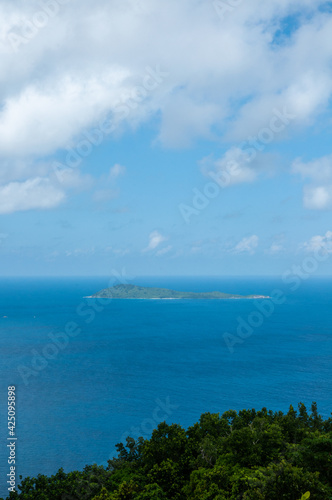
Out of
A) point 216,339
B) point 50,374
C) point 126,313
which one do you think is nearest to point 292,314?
point 216,339

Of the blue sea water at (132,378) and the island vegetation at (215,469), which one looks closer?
the island vegetation at (215,469)

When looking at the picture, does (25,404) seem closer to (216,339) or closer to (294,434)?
(294,434)

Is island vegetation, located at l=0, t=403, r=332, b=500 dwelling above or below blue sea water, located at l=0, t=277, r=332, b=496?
below

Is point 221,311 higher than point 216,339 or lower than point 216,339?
higher

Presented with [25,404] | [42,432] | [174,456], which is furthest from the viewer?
[25,404]

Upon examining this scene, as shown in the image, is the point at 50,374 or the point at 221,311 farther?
the point at 221,311

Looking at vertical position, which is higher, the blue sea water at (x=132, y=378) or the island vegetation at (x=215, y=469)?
the blue sea water at (x=132, y=378)
